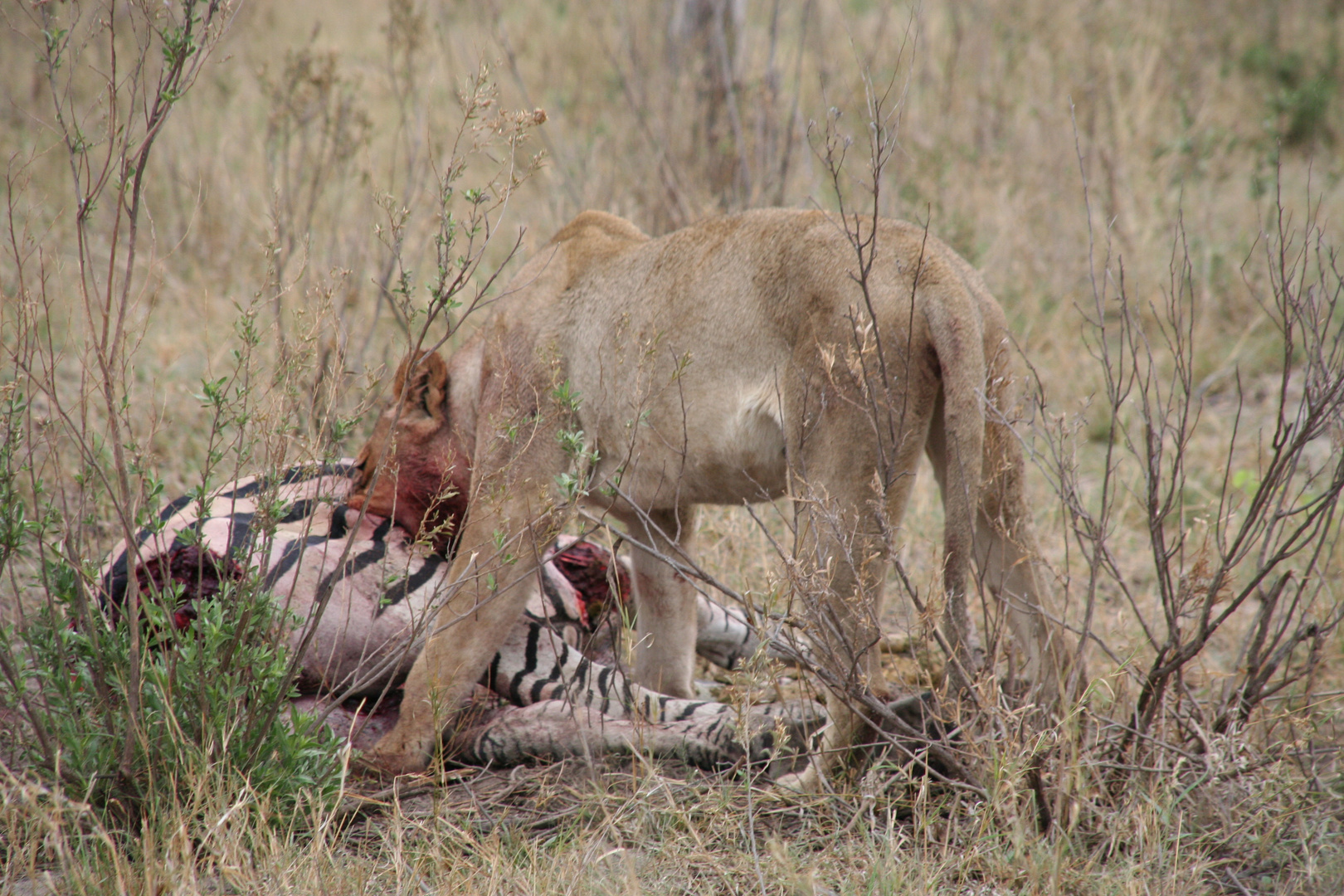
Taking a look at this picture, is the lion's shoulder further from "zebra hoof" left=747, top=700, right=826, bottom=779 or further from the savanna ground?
"zebra hoof" left=747, top=700, right=826, bottom=779

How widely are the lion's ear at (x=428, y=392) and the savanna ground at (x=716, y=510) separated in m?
0.25

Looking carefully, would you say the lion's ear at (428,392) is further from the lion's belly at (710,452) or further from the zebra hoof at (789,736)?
the zebra hoof at (789,736)

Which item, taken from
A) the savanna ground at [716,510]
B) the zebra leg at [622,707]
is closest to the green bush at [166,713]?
the savanna ground at [716,510]

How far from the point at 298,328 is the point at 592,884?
52.9 inches

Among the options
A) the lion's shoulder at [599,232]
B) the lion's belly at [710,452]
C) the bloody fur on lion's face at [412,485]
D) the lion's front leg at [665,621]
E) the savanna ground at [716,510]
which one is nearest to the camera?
the savanna ground at [716,510]

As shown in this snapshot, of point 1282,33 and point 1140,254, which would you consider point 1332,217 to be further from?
point 1282,33

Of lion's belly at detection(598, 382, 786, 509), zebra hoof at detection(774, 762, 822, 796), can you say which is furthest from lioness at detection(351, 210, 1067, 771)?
zebra hoof at detection(774, 762, 822, 796)

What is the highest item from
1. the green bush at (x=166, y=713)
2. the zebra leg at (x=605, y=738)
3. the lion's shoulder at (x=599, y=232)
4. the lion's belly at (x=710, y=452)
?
the lion's shoulder at (x=599, y=232)

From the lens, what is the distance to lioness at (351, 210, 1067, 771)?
2602 millimetres

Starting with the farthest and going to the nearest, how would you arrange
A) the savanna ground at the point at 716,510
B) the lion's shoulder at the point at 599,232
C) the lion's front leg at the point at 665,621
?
the lion's front leg at the point at 665,621 → the lion's shoulder at the point at 599,232 → the savanna ground at the point at 716,510

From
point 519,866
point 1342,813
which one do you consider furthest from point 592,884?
point 1342,813

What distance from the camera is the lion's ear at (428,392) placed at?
3.33 m

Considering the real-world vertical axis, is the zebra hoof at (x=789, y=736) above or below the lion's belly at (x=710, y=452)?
below

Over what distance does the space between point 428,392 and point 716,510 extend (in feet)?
5.04
